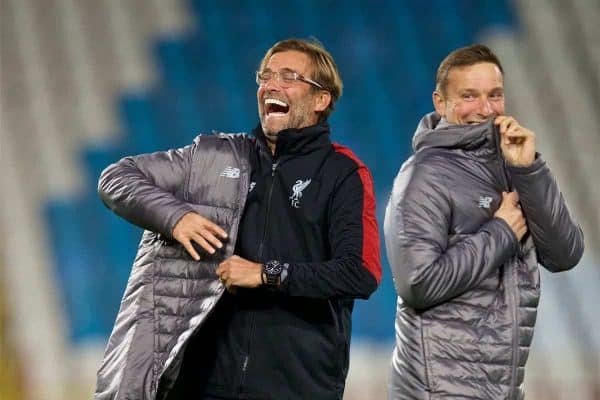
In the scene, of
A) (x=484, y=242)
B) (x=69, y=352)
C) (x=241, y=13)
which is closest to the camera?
(x=484, y=242)

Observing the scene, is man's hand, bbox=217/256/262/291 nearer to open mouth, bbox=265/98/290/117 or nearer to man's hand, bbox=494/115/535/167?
open mouth, bbox=265/98/290/117

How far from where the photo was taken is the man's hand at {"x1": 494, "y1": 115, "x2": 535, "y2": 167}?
1.89 metres

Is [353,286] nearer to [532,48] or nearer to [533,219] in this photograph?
[533,219]

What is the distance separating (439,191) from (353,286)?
241mm

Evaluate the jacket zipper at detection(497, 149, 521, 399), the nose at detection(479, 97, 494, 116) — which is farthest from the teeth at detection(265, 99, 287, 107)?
the jacket zipper at detection(497, 149, 521, 399)

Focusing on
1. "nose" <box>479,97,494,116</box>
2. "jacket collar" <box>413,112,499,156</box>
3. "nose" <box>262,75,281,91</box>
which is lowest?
"jacket collar" <box>413,112,499,156</box>

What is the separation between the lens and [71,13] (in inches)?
157

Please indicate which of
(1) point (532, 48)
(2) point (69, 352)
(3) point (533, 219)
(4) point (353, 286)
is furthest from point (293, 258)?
(1) point (532, 48)

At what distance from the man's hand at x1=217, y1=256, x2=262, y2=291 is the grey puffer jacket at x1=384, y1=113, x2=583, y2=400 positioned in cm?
26

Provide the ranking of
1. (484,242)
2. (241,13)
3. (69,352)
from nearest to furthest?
(484,242), (69,352), (241,13)

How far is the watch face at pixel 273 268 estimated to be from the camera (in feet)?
6.04

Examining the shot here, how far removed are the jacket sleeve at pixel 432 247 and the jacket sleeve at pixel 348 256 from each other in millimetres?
42

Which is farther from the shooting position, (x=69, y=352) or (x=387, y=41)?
(x=387, y=41)

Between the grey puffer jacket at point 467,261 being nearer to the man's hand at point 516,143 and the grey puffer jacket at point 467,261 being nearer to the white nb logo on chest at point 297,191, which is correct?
the man's hand at point 516,143
